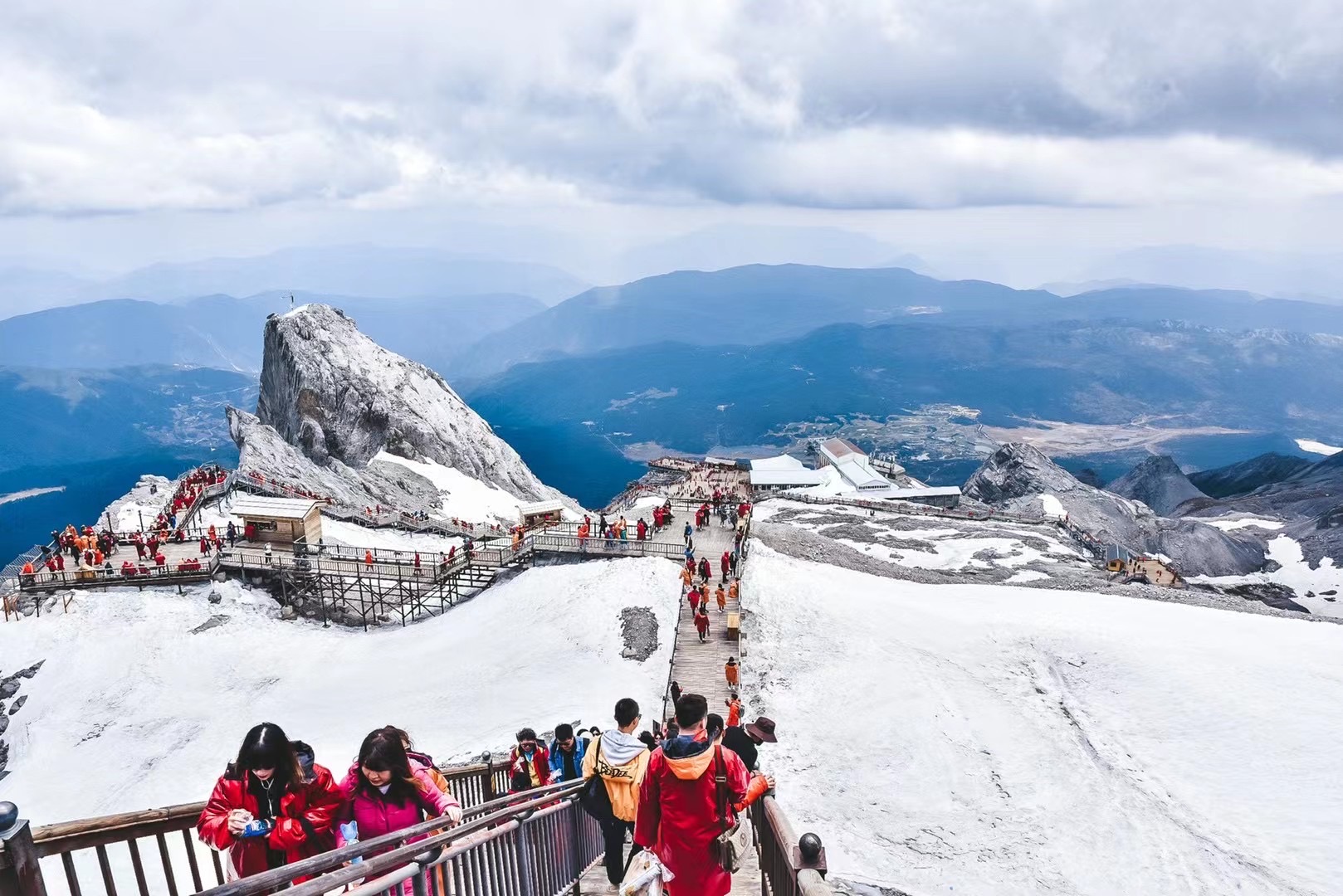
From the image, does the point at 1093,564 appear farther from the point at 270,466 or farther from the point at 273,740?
the point at 270,466

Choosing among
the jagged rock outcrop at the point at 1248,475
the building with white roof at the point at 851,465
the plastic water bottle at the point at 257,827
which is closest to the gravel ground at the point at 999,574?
the plastic water bottle at the point at 257,827

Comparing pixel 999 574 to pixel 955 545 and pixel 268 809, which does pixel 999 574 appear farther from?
pixel 268 809

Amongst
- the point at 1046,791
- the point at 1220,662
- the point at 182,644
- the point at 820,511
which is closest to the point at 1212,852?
the point at 1046,791

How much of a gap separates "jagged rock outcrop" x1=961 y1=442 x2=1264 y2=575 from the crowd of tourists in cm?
7359

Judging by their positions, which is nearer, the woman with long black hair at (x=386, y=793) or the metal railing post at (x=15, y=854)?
the metal railing post at (x=15, y=854)

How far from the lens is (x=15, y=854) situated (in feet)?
13.7

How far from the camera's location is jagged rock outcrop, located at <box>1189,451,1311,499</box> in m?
132

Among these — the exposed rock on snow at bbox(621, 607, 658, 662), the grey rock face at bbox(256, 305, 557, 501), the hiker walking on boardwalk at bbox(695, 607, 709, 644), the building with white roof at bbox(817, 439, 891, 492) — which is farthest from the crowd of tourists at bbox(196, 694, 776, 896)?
the building with white roof at bbox(817, 439, 891, 492)

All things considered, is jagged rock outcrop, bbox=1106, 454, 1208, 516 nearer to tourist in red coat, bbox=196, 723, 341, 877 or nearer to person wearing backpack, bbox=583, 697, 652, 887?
person wearing backpack, bbox=583, 697, 652, 887

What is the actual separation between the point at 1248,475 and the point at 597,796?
6506 inches

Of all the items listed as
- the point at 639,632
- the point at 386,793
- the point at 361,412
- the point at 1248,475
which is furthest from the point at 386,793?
the point at 1248,475

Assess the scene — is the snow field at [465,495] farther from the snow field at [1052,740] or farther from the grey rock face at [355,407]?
the snow field at [1052,740]

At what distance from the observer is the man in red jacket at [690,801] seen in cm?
682

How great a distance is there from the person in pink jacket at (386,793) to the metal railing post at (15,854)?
7.42 ft
